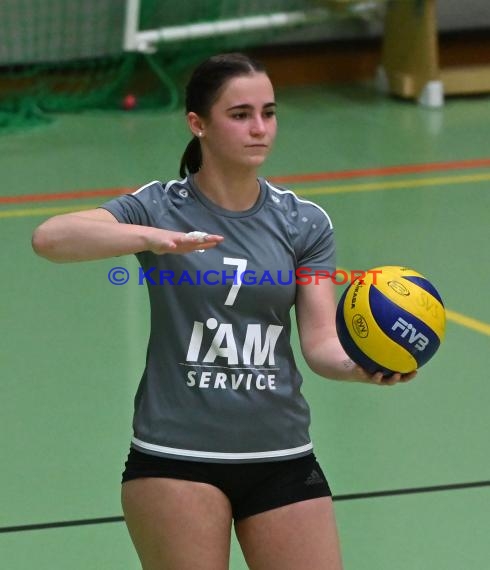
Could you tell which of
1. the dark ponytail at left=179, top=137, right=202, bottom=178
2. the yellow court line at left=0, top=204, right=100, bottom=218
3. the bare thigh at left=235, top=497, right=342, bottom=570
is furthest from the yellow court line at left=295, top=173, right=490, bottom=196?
the bare thigh at left=235, top=497, right=342, bottom=570

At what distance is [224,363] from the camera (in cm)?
329

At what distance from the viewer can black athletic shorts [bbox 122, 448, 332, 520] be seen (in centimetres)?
326

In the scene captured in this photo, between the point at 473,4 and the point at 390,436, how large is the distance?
8283mm

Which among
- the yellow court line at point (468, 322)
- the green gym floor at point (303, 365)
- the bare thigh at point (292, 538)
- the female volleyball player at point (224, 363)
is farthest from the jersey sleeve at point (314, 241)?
the yellow court line at point (468, 322)

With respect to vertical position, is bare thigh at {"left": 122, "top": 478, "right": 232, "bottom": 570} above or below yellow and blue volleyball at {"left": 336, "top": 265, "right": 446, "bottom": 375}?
below

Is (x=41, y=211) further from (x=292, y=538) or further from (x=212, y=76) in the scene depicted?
(x=292, y=538)

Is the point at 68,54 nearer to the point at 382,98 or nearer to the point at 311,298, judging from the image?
the point at 382,98

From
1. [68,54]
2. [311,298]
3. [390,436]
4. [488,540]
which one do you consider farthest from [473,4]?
[311,298]

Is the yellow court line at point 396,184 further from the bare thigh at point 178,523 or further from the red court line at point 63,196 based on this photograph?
the bare thigh at point 178,523

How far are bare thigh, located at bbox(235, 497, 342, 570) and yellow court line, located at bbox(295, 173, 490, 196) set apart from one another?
18.4 ft

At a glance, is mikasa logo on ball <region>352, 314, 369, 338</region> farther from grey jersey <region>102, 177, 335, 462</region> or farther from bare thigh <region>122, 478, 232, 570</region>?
bare thigh <region>122, 478, 232, 570</region>

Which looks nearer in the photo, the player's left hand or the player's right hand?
the player's right hand

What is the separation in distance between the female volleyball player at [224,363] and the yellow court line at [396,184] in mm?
5407

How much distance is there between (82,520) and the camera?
4.71m
